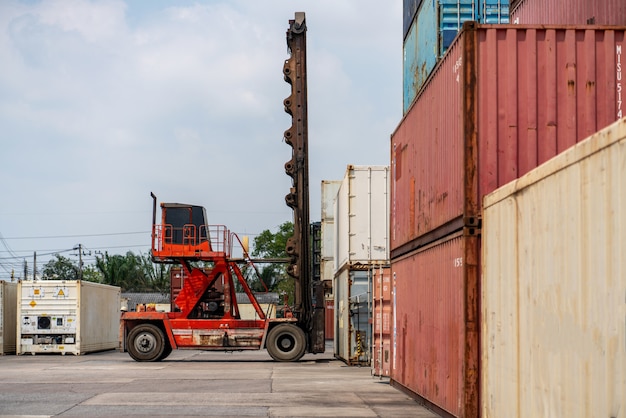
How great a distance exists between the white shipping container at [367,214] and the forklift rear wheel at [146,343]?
6.61 meters

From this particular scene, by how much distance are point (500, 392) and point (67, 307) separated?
85.2 feet

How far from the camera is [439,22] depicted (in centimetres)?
2139

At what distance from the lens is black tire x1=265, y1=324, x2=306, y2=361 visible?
2800 centimetres

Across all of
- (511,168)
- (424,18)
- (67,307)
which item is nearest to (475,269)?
(511,168)

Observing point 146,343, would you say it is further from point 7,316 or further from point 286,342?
point 7,316

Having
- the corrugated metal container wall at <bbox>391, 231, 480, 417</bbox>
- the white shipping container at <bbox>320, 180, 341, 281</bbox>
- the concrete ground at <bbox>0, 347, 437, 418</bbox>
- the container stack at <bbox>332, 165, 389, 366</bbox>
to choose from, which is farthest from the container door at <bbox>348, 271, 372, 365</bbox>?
the white shipping container at <bbox>320, 180, 341, 281</bbox>

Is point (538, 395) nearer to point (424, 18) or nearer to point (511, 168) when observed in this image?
point (511, 168)

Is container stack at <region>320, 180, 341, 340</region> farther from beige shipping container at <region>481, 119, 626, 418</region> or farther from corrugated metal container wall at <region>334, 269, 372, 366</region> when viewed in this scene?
beige shipping container at <region>481, 119, 626, 418</region>

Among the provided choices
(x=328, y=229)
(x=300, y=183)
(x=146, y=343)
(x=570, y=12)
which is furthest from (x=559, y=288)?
(x=328, y=229)

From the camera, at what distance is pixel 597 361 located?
22.1ft

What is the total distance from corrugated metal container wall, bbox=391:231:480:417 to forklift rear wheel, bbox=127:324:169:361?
13.0 m

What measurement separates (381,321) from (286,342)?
30.2ft

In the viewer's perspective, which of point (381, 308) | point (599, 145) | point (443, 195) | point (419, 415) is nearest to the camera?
point (599, 145)

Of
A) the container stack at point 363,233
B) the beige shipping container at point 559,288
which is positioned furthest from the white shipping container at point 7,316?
the beige shipping container at point 559,288
